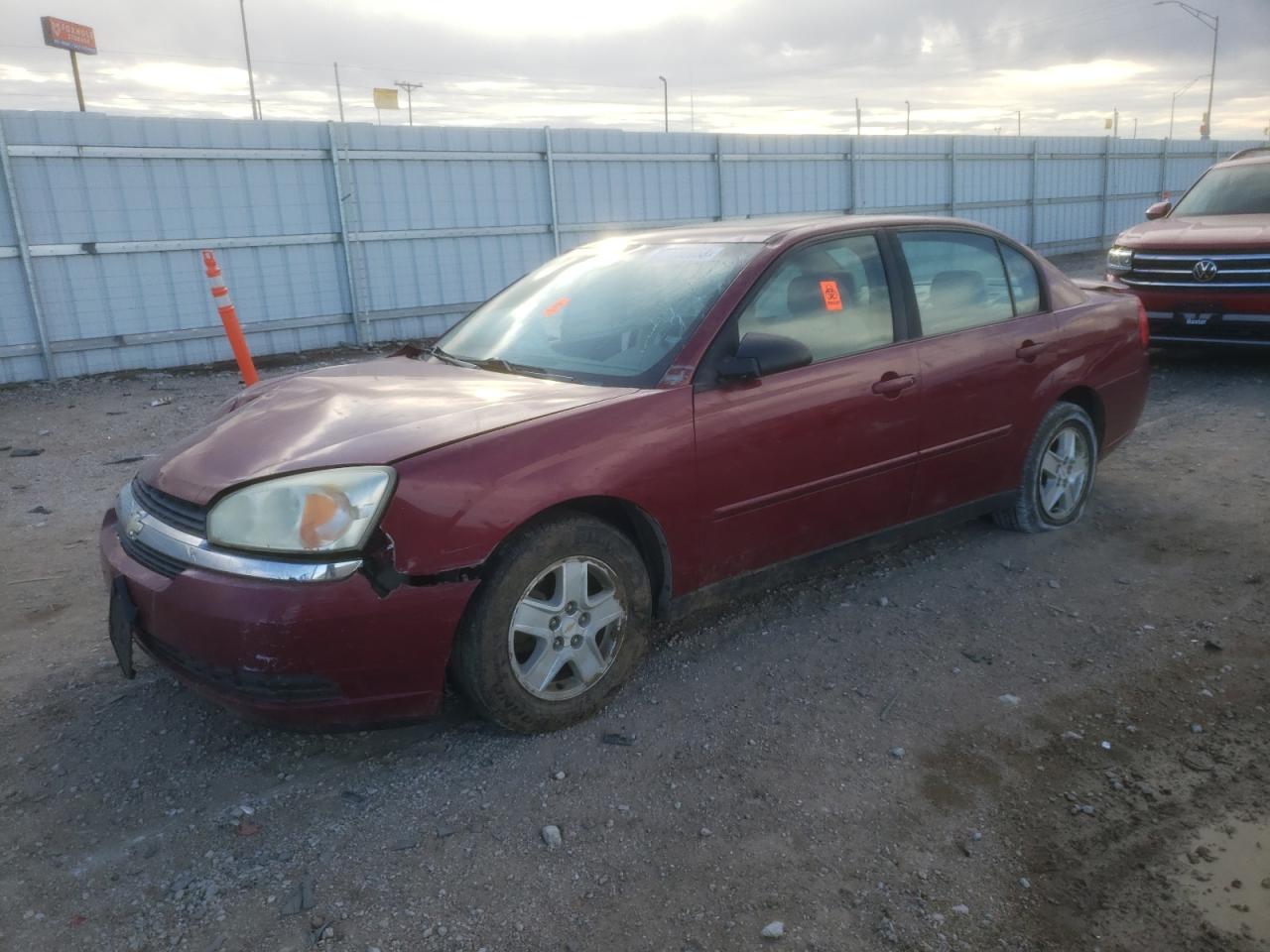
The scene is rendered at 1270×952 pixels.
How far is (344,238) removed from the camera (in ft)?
37.9

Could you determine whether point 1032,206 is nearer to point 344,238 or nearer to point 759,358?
point 344,238

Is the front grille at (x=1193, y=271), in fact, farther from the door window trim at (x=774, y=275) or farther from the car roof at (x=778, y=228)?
the door window trim at (x=774, y=275)

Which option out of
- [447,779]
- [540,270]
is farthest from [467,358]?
[447,779]

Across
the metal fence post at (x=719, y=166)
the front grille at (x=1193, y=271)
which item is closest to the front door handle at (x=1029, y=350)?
the front grille at (x=1193, y=271)

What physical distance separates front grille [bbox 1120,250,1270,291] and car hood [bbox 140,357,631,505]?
699 cm

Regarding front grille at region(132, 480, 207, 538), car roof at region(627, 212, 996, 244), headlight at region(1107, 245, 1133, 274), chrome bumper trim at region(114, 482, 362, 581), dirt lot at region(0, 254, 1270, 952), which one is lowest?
dirt lot at region(0, 254, 1270, 952)

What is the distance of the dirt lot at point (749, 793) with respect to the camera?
2406 mm

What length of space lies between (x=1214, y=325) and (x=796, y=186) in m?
9.04

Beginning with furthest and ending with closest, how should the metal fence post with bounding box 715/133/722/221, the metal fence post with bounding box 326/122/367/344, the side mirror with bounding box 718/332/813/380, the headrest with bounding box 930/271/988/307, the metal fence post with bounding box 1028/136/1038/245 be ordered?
the metal fence post with bounding box 1028/136/1038/245
the metal fence post with bounding box 715/133/722/221
the metal fence post with bounding box 326/122/367/344
the headrest with bounding box 930/271/988/307
the side mirror with bounding box 718/332/813/380

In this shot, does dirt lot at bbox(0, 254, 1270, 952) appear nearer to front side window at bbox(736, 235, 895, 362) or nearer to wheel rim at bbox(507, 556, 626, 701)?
wheel rim at bbox(507, 556, 626, 701)

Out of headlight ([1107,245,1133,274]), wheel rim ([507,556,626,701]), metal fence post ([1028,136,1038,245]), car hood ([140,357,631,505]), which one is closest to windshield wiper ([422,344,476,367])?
car hood ([140,357,631,505])

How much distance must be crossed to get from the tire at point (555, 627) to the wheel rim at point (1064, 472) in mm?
2497

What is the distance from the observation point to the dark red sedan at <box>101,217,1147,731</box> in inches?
110

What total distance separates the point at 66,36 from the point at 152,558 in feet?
63.4
